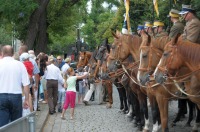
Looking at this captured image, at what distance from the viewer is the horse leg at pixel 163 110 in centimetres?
1003

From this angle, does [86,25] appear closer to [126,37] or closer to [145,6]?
[145,6]

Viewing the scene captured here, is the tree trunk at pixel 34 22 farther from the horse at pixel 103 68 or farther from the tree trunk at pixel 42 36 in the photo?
the horse at pixel 103 68

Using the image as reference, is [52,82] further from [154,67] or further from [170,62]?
[170,62]

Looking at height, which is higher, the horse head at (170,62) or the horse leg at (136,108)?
the horse head at (170,62)

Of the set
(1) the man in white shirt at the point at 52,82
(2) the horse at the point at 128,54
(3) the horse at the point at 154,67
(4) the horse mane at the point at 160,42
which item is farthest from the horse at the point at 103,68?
(4) the horse mane at the point at 160,42

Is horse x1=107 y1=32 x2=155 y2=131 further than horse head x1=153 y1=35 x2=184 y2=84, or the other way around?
horse x1=107 y1=32 x2=155 y2=131

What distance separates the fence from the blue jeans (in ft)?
Result: 4.40

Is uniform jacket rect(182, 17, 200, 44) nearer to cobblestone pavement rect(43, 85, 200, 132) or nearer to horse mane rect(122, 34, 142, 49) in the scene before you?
horse mane rect(122, 34, 142, 49)

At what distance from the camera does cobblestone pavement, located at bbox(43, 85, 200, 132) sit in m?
12.4

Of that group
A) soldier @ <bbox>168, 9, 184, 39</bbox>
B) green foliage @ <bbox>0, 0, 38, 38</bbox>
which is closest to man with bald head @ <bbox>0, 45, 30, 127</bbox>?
soldier @ <bbox>168, 9, 184, 39</bbox>

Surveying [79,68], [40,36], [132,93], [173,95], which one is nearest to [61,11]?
[40,36]

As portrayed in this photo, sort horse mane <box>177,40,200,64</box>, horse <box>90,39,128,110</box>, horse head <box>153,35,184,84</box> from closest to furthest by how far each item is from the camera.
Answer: horse mane <box>177,40,200,64</box> < horse head <box>153,35,184,84</box> < horse <box>90,39,128,110</box>

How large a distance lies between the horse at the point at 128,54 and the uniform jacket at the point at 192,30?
1973 millimetres

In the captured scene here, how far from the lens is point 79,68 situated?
69.0 feet
